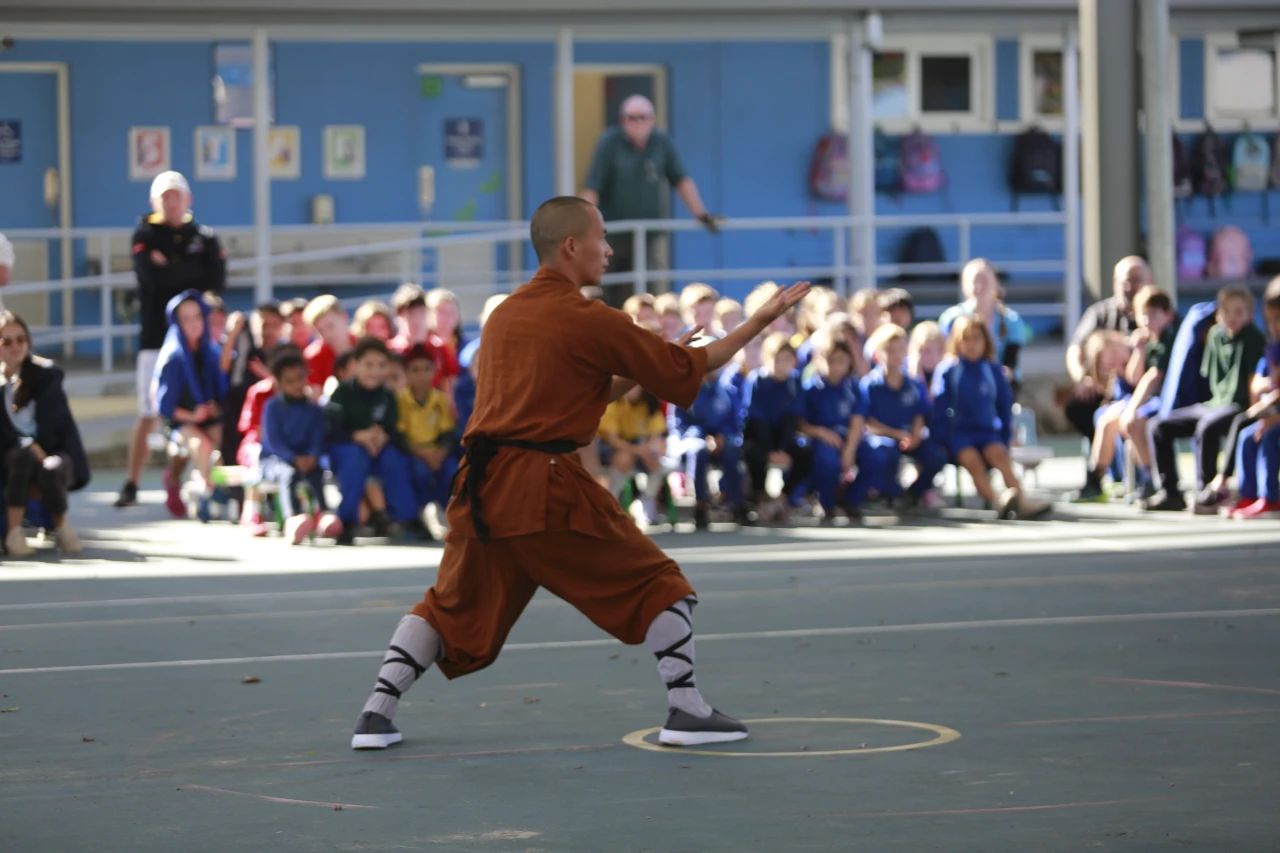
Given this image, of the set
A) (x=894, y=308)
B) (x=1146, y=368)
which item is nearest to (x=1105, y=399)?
(x=1146, y=368)

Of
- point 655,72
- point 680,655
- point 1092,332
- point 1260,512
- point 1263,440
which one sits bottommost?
point 1260,512

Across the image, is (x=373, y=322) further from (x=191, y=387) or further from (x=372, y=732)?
(x=372, y=732)

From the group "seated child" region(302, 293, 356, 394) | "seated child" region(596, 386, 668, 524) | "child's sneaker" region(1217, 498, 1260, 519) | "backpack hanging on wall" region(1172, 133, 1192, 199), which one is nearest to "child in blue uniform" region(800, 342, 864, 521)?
"seated child" region(596, 386, 668, 524)

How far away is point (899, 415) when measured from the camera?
16406 mm

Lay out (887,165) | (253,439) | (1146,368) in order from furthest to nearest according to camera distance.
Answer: (887,165), (1146,368), (253,439)

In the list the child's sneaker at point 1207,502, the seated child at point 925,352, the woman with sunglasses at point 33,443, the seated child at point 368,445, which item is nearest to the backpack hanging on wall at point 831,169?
the seated child at point 925,352

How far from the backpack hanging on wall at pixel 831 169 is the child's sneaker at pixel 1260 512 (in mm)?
11597

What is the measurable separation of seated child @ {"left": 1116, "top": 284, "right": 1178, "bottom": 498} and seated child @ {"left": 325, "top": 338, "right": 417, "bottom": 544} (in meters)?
4.92

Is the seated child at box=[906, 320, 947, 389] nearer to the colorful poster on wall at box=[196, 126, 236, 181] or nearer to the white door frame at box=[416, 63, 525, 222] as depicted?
the white door frame at box=[416, 63, 525, 222]

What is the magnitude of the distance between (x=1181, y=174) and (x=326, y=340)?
13471 millimetres

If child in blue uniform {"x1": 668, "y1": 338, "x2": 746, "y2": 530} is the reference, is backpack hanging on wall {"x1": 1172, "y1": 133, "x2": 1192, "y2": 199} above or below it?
above

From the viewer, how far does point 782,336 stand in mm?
16141

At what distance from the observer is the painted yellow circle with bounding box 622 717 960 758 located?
7574mm

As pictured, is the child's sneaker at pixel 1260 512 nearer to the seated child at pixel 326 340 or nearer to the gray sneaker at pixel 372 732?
the seated child at pixel 326 340
